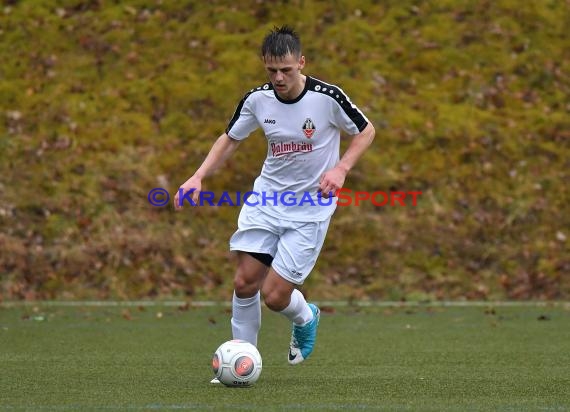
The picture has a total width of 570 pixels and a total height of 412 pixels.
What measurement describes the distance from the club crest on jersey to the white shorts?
0.54 metres

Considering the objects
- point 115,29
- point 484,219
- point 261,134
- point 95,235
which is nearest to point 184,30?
point 115,29

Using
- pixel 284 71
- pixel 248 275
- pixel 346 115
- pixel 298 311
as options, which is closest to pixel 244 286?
pixel 248 275

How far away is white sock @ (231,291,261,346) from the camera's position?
7.29 metres

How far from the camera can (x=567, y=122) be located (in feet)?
51.5

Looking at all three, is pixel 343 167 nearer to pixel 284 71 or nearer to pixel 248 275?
pixel 284 71

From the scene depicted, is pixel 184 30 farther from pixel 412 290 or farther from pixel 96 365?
pixel 96 365

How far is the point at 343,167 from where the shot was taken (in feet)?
22.7

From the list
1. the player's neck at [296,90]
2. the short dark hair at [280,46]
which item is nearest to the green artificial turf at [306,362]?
the player's neck at [296,90]

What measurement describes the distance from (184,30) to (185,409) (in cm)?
1223

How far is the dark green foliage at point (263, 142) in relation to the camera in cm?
1377

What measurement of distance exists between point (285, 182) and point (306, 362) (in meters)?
1.56

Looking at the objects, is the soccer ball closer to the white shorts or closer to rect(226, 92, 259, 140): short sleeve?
the white shorts

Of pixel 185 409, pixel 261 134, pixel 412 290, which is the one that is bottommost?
pixel 412 290

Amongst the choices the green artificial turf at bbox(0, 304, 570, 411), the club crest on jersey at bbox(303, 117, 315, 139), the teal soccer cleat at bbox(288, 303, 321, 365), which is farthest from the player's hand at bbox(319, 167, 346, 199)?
the teal soccer cleat at bbox(288, 303, 321, 365)
